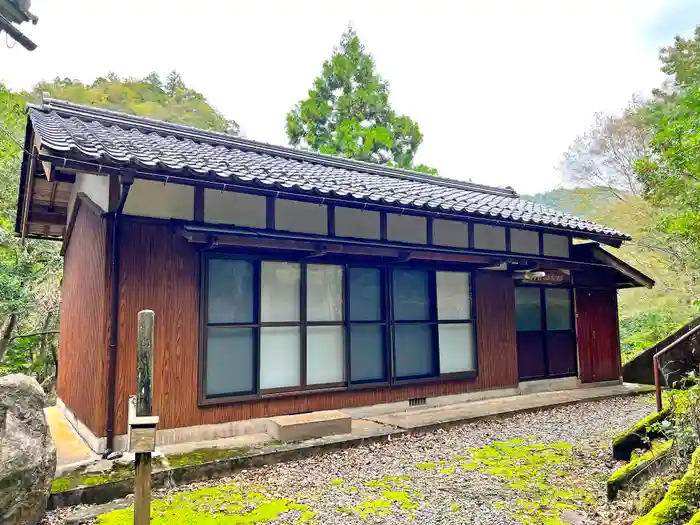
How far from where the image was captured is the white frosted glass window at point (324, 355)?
580 cm

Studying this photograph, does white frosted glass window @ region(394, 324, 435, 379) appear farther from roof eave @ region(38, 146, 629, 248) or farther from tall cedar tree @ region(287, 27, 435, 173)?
tall cedar tree @ region(287, 27, 435, 173)

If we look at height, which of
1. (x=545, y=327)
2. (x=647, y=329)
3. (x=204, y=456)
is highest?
(x=545, y=327)

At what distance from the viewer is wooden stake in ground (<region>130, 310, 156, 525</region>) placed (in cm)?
252

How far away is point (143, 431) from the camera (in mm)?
2523

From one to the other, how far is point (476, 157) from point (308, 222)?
1223 inches

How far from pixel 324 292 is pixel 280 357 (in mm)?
996

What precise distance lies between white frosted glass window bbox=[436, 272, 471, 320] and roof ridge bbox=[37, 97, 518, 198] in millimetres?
3161

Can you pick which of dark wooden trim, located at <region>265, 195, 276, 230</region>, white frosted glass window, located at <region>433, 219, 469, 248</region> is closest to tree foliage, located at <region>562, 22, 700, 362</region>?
white frosted glass window, located at <region>433, 219, 469, 248</region>

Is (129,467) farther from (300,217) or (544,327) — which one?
(544,327)

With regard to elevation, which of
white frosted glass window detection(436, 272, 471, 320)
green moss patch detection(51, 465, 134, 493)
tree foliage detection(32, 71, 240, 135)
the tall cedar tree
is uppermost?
tree foliage detection(32, 71, 240, 135)

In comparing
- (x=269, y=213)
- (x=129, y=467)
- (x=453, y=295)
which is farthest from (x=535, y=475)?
(x=269, y=213)

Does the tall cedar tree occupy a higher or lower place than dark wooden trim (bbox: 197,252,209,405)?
higher

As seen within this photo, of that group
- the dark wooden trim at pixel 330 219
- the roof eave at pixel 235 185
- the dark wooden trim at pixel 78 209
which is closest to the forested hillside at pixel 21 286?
the dark wooden trim at pixel 78 209

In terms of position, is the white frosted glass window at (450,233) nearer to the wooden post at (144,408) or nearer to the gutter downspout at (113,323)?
the gutter downspout at (113,323)
